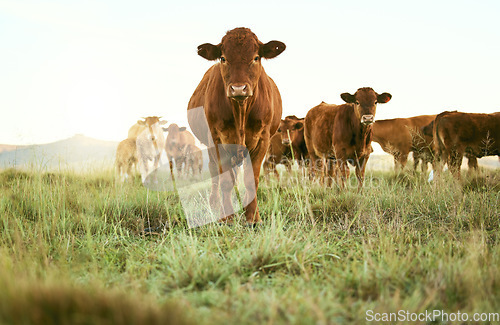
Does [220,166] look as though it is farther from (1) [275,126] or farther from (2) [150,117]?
(2) [150,117]

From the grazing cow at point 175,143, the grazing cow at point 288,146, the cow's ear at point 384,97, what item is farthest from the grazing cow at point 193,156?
the cow's ear at point 384,97

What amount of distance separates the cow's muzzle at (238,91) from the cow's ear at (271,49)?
0.94 meters

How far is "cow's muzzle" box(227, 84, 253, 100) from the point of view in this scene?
4152 mm

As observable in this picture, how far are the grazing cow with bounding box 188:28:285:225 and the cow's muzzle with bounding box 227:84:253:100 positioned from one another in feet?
0.67

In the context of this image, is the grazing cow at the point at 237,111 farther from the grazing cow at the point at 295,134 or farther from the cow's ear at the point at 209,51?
the grazing cow at the point at 295,134

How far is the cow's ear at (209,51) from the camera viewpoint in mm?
4918

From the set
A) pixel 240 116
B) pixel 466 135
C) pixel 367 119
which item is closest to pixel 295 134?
pixel 466 135

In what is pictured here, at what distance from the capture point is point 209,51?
4934 millimetres

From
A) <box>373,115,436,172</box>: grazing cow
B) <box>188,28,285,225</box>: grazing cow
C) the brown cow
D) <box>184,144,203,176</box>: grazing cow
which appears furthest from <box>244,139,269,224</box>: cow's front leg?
<box>373,115,436,172</box>: grazing cow

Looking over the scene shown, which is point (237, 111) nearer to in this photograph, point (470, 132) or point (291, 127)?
point (470, 132)

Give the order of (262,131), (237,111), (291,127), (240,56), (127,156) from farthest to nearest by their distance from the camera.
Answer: (127,156), (291,127), (262,131), (237,111), (240,56)

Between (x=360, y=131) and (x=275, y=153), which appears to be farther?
(x=275, y=153)

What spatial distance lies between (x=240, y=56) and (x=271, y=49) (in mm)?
582

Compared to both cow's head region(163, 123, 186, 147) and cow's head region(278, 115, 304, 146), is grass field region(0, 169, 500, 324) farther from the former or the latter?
cow's head region(163, 123, 186, 147)
